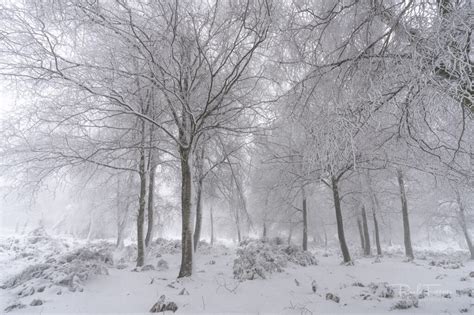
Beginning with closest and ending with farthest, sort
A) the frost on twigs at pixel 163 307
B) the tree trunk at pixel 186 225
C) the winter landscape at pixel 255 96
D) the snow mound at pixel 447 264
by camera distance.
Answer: the winter landscape at pixel 255 96 < the frost on twigs at pixel 163 307 < the tree trunk at pixel 186 225 < the snow mound at pixel 447 264

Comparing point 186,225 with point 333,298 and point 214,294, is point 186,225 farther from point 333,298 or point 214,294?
point 333,298

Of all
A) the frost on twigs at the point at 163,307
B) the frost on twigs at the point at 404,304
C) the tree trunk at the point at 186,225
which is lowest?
the frost on twigs at the point at 404,304

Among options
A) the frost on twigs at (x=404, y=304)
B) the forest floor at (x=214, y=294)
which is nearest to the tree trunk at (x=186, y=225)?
the forest floor at (x=214, y=294)

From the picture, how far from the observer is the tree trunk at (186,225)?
16.8 feet

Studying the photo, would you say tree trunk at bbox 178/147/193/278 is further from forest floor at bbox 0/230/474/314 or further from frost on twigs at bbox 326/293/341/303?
frost on twigs at bbox 326/293/341/303

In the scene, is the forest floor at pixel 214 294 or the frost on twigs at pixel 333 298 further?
the frost on twigs at pixel 333 298

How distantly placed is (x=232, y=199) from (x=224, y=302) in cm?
296

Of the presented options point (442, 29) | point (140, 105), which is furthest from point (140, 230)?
point (442, 29)

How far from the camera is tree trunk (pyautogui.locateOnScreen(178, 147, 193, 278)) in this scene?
16.8 feet

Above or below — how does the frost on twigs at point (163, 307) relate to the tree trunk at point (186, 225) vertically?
below

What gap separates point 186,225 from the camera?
208 inches

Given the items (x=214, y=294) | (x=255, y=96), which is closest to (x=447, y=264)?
(x=214, y=294)

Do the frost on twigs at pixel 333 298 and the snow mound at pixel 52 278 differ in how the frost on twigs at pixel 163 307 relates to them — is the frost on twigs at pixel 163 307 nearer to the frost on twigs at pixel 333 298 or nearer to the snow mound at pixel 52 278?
the snow mound at pixel 52 278

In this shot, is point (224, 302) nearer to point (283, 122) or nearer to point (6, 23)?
point (283, 122)
